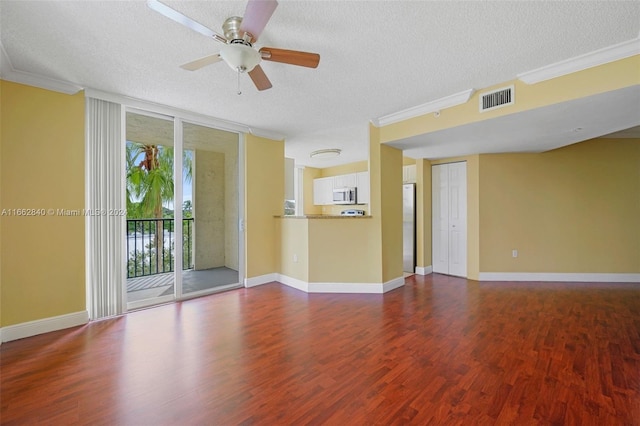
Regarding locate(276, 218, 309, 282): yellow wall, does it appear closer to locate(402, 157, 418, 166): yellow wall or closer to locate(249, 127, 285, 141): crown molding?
locate(249, 127, 285, 141): crown molding

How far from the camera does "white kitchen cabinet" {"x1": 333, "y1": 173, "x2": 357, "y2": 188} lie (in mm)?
7141

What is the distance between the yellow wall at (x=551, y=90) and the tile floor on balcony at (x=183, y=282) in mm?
3728

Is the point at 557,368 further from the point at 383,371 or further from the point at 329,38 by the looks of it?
the point at 329,38

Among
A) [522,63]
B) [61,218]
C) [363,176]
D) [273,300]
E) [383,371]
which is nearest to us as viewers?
[383,371]

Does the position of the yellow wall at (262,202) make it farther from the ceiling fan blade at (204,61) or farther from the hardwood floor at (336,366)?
the ceiling fan blade at (204,61)

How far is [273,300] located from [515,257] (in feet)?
14.2

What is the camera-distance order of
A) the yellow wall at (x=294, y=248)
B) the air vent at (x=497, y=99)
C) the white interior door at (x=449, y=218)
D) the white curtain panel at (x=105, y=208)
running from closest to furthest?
the air vent at (x=497, y=99)
the white curtain panel at (x=105, y=208)
the yellow wall at (x=294, y=248)
the white interior door at (x=449, y=218)

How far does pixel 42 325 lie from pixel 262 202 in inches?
119

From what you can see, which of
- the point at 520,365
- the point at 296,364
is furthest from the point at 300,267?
the point at 520,365

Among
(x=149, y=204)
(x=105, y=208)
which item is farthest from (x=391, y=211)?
(x=105, y=208)

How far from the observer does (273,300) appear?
153 inches

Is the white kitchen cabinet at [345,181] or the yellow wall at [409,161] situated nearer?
the yellow wall at [409,161]

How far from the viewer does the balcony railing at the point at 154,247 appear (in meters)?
3.86

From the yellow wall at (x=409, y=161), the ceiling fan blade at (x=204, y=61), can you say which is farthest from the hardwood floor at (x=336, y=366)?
the yellow wall at (x=409, y=161)
